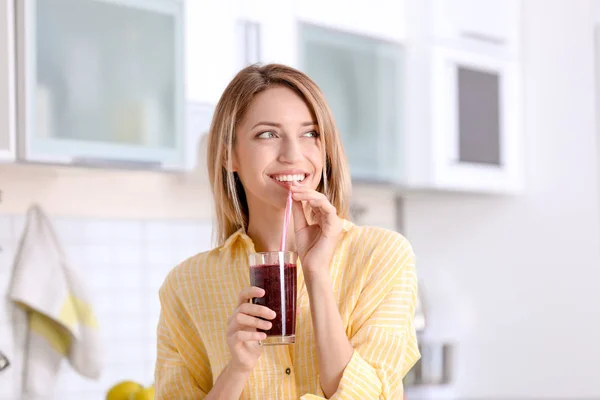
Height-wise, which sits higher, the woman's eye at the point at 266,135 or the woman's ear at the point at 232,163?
the woman's eye at the point at 266,135

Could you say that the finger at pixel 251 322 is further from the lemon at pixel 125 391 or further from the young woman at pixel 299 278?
the lemon at pixel 125 391

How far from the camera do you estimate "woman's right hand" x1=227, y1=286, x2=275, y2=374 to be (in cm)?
127

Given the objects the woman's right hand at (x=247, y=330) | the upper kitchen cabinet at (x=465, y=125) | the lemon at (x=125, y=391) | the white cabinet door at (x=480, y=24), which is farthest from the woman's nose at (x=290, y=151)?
the white cabinet door at (x=480, y=24)

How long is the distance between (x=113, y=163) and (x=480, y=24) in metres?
1.61

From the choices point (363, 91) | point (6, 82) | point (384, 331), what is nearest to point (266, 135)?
point (384, 331)

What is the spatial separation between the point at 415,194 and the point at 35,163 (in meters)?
1.83

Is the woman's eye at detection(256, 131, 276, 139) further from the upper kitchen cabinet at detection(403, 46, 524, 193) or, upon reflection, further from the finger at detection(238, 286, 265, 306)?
the upper kitchen cabinet at detection(403, 46, 524, 193)

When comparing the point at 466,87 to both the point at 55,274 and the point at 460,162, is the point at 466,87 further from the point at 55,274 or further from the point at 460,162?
the point at 55,274

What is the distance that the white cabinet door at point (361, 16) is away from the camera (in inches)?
114

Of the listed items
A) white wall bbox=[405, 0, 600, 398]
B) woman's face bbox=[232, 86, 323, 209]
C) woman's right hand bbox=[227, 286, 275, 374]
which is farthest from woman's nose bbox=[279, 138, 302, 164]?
white wall bbox=[405, 0, 600, 398]

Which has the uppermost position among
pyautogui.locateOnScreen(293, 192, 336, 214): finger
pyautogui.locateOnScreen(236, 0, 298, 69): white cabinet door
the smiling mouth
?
pyautogui.locateOnScreen(236, 0, 298, 69): white cabinet door

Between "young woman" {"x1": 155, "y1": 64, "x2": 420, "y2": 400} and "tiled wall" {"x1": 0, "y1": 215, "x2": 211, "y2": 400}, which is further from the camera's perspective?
"tiled wall" {"x1": 0, "y1": 215, "x2": 211, "y2": 400}

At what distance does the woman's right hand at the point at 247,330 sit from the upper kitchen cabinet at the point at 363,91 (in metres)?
1.69

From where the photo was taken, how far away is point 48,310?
99.5 inches
